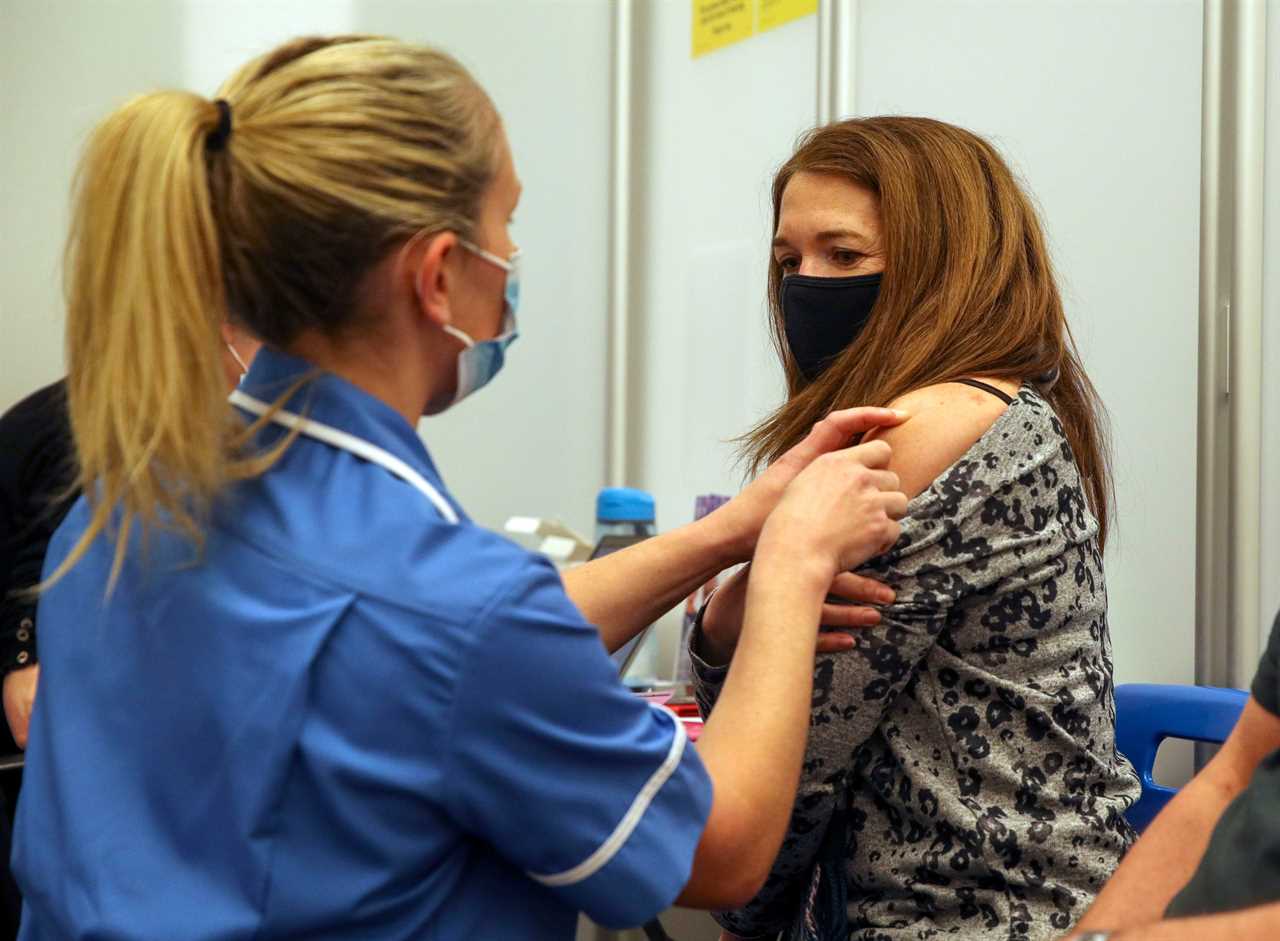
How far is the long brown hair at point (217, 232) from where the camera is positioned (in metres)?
0.87

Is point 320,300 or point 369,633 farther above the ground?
point 320,300

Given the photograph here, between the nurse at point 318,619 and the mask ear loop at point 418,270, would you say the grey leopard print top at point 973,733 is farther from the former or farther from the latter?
the mask ear loop at point 418,270

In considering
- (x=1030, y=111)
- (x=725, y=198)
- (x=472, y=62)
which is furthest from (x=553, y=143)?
(x=1030, y=111)

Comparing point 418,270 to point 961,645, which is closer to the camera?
point 418,270

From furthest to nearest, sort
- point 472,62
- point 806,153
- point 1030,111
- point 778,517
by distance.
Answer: point 472,62
point 1030,111
point 806,153
point 778,517

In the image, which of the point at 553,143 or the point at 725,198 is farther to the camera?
the point at 553,143

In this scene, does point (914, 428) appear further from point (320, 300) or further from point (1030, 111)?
point (1030, 111)

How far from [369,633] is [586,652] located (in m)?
0.14

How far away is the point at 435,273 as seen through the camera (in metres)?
0.95

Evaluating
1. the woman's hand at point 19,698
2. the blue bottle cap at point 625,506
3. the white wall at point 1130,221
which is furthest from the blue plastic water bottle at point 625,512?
the woman's hand at point 19,698

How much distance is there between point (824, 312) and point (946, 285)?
14 cm

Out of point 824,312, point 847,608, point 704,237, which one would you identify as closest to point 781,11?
point 704,237

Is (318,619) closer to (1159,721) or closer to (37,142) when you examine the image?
(1159,721)

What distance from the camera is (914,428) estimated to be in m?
1.28
